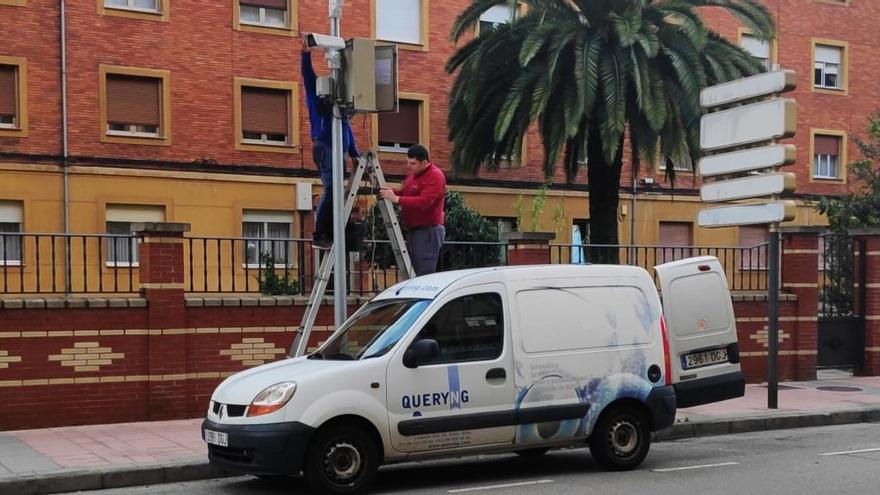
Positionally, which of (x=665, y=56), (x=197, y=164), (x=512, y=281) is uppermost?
(x=665, y=56)

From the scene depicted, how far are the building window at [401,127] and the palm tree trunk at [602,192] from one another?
Result: 26.5 ft

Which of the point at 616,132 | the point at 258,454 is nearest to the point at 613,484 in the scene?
the point at 258,454

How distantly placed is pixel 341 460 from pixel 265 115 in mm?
17852

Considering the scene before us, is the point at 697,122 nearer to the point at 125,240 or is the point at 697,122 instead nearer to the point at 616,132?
the point at 616,132

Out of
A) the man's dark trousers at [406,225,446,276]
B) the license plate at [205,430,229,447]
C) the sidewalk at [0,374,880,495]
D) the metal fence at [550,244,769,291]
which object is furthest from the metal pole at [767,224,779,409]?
the license plate at [205,430,229,447]

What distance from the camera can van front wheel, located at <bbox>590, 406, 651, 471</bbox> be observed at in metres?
9.39

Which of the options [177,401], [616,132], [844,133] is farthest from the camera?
[844,133]

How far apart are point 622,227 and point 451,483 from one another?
21521 mm

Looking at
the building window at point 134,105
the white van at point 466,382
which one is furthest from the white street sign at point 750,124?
the building window at point 134,105

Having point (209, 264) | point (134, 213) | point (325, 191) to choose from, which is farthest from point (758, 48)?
point (325, 191)

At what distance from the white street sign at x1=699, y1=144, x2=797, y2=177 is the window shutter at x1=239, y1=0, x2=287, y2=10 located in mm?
13872

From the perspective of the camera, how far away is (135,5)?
23500 millimetres

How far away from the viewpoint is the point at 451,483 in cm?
909

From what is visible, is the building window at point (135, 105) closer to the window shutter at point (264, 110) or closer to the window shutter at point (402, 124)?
the window shutter at point (264, 110)
